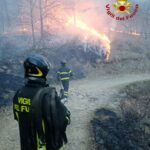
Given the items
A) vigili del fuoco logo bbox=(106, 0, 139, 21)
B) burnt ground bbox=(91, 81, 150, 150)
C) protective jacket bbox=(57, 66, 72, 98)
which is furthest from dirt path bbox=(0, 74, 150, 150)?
vigili del fuoco logo bbox=(106, 0, 139, 21)

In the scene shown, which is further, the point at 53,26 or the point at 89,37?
the point at 53,26

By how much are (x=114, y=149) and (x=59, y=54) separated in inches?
651

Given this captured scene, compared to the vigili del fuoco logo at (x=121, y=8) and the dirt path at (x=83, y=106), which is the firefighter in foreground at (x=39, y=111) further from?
the vigili del fuoco logo at (x=121, y=8)

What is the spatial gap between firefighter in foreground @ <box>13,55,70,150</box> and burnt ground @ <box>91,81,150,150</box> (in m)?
5.70

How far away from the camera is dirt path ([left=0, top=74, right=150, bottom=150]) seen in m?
10.2

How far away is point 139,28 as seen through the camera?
51.7 meters

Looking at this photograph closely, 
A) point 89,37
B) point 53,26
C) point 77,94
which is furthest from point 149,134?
point 53,26

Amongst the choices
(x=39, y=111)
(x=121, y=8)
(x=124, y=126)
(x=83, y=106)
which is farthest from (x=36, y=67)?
(x=121, y=8)

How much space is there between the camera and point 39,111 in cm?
436

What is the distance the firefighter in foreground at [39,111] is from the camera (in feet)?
14.3

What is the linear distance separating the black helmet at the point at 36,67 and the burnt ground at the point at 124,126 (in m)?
6.14

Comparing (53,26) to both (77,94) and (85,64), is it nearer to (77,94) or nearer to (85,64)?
(85,64)

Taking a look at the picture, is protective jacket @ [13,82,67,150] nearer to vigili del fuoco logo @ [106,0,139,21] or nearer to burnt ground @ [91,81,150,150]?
burnt ground @ [91,81,150,150]

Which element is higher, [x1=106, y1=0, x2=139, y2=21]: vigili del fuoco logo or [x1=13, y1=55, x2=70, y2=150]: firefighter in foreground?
[x1=13, y1=55, x2=70, y2=150]: firefighter in foreground
